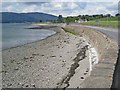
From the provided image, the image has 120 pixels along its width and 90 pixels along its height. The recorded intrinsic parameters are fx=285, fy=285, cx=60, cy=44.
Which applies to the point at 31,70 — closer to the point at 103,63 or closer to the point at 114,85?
the point at 103,63

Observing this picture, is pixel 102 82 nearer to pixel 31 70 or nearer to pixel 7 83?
pixel 7 83

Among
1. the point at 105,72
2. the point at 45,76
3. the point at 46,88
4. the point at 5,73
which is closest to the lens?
the point at 105,72

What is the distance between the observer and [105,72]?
22.8ft

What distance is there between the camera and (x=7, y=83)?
51.4 ft

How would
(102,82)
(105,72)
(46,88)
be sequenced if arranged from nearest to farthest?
(102,82)
(105,72)
(46,88)

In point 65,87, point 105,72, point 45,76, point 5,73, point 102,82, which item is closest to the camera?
point 102,82

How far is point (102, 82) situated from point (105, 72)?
0.90 m

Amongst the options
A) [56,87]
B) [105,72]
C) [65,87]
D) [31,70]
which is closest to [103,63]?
[105,72]

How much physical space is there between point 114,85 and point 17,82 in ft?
32.6

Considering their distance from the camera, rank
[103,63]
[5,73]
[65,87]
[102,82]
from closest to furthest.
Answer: [102,82] → [103,63] → [65,87] → [5,73]

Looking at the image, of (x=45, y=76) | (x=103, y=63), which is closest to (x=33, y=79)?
(x=45, y=76)

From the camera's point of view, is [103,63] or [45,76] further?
[45,76]

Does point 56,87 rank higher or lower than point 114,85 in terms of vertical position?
lower

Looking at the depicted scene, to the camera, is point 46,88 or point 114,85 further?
point 46,88
